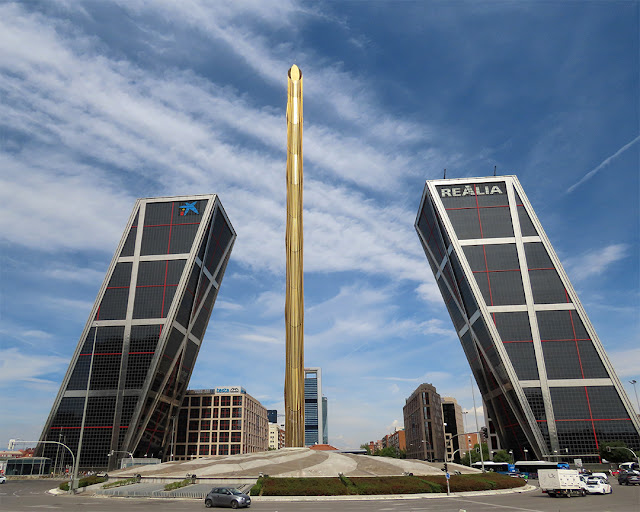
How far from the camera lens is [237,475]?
141 feet

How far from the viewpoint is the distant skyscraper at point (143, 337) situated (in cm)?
8338

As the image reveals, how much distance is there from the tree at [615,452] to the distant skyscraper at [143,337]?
78.0 metres

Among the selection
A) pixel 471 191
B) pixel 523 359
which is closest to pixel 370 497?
pixel 523 359

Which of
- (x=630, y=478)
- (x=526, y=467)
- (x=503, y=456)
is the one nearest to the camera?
(x=630, y=478)

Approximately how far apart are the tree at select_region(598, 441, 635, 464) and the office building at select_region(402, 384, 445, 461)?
Result: 82257mm

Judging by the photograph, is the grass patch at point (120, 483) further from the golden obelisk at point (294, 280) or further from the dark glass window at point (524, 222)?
the dark glass window at point (524, 222)

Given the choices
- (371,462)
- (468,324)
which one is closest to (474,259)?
(468,324)

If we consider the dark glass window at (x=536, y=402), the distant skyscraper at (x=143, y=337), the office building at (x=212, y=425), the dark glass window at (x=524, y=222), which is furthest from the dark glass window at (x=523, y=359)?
the office building at (x=212, y=425)

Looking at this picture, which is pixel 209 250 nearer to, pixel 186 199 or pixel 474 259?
pixel 186 199

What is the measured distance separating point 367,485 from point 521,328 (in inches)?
2182

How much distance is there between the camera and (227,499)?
3036 centimetres

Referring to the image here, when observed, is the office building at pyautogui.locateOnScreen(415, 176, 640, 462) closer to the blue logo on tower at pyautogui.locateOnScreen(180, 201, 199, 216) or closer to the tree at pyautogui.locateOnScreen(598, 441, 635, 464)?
the tree at pyautogui.locateOnScreen(598, 441, 635, 464)

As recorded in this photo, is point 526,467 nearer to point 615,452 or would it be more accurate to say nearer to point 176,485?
point 615,452

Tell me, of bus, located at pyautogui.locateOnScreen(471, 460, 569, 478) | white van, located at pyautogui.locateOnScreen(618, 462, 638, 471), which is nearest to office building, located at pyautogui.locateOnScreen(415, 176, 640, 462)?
white van, located at pyautogui.locateOnScreen(618, 462, 638, 471)
